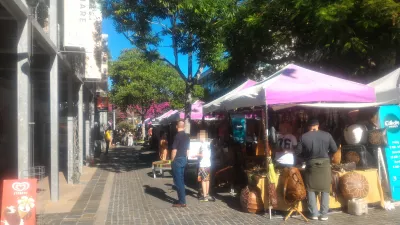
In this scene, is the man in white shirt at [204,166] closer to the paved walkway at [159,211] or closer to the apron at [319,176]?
the paved walkway at [159,211]

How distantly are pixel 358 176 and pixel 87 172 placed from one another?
10.3 metres

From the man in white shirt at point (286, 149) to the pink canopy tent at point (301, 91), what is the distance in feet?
3.56

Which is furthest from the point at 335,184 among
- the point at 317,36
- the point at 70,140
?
the point at 70,140

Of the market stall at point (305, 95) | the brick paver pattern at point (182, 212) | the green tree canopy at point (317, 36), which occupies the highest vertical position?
the green tree canopy at point (317, 36)

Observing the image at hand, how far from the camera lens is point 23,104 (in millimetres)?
6875

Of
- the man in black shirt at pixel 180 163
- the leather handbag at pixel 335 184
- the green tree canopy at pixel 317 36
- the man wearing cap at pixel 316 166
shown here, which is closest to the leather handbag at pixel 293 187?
the man wearing cap at pixel 316 166

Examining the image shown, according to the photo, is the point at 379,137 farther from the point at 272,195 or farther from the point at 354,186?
the point at 272,195

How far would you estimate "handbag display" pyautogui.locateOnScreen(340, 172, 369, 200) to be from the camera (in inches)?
287

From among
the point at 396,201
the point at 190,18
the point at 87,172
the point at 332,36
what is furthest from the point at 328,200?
the point at 87,172

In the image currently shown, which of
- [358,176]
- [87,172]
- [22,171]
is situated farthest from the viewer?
[87,172]

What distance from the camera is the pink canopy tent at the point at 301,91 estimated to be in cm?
738

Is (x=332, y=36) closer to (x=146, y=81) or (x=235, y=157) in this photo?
(x=235, y=157)

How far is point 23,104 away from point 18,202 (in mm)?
1801

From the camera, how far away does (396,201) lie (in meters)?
8.02
